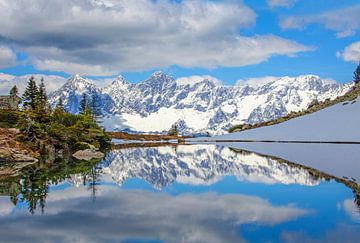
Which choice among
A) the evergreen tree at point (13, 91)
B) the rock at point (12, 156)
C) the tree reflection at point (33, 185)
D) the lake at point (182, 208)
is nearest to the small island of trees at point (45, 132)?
the rock at point (12, 156)

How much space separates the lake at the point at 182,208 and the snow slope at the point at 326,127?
102ft

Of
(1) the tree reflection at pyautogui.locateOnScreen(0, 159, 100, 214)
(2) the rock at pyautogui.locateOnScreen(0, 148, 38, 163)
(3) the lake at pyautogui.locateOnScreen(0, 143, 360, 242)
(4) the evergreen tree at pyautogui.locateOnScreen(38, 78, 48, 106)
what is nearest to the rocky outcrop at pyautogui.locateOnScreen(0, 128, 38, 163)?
(2) the rock at pyautogui.locateOnScreen(0, 148, 38, 163)

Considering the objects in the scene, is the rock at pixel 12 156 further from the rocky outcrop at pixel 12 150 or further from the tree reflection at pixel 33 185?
the tree reflection at pixel 33 185

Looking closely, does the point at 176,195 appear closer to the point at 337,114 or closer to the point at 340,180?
the point at 340,180

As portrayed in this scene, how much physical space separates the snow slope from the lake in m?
31.0

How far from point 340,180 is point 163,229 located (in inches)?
499

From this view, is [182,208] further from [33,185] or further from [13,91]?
[13,91]

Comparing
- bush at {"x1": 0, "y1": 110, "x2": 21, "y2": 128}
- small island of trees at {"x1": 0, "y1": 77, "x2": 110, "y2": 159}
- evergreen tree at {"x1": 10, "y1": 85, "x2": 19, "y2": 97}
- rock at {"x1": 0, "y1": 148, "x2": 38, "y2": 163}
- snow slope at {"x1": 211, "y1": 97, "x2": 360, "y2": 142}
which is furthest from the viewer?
evergreen tree at {"x1": 10, "y1": 85, "x2": 19, "y2": 97}

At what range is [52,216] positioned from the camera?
1468 cm

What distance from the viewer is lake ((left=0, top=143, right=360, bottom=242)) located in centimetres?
1160

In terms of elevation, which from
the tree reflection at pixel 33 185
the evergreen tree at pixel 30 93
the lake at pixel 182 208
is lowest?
the lake at pixel 182 208

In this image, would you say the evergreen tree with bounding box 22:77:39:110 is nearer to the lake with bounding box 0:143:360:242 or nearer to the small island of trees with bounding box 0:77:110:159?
the small island of trees with bounding box 0:77:110:159

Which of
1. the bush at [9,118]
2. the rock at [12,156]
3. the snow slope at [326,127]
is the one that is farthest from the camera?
the bush at [9,118]

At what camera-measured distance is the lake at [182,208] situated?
11602 mm
